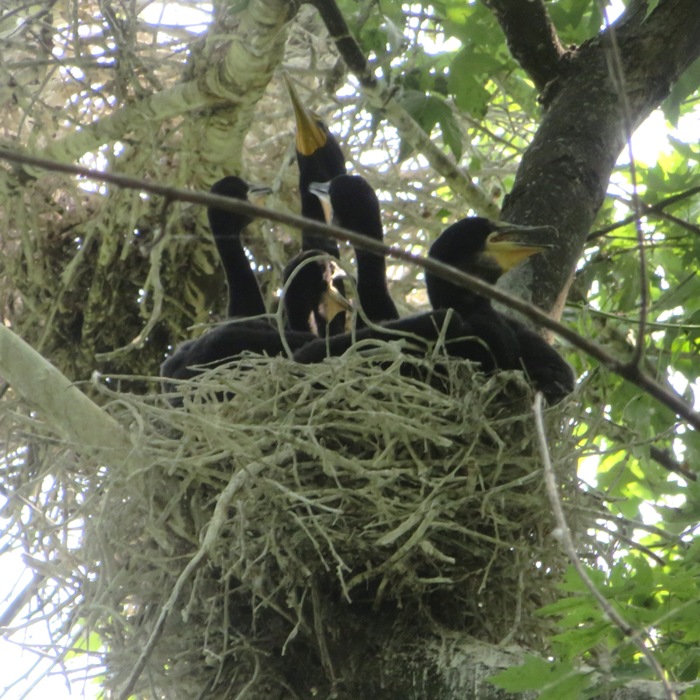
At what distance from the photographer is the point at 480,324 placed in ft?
7.45

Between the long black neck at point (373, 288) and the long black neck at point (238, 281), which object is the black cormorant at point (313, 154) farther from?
the long black neck at point (373, 288)

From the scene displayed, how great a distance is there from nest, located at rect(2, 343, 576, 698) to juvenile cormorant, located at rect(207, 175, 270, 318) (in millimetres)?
737

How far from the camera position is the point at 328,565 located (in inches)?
77.4

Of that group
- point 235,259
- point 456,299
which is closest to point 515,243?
point 456,299

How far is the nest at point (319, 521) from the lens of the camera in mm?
1958

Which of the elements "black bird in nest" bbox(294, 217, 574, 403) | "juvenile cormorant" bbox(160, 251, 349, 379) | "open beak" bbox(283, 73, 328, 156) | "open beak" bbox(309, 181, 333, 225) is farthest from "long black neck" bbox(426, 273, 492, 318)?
"open beak" bbox(283, 73, 328, 156)

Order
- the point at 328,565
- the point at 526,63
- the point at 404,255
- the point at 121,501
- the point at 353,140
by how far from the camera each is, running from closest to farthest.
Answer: the point at 404,255 < the point at 328,565 < the point at 121,501 < the point at 526,63 < the point at 353,140

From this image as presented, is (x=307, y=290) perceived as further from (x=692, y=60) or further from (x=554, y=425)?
(x=692, y=60)

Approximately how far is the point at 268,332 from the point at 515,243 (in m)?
0.63

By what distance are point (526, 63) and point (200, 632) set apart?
5.56 ft

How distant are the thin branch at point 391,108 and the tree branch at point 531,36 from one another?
0.33 m

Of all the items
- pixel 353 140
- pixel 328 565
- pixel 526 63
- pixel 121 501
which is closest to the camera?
pixel 328 565

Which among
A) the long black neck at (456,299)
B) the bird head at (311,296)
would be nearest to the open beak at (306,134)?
the bird head at (311,296)

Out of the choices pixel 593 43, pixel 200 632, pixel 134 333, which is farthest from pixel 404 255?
pixel 134 333
